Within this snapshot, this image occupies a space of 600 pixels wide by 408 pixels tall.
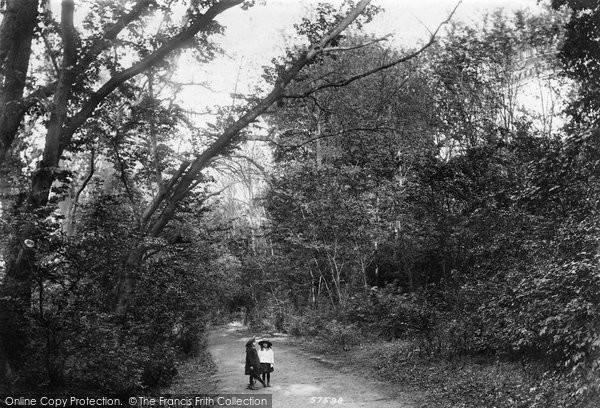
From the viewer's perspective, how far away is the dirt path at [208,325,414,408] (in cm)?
990

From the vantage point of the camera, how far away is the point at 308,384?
12.0 meters

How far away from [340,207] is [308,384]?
24.9ft

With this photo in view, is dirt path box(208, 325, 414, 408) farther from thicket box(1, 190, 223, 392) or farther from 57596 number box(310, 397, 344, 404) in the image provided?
thicket box(1, 190, 223, 392)

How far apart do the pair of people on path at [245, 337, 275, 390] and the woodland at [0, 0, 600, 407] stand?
2.27 m

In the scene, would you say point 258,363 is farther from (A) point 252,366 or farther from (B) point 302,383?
(B) point 302,383

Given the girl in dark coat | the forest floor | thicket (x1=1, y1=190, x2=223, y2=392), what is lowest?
the forest floor

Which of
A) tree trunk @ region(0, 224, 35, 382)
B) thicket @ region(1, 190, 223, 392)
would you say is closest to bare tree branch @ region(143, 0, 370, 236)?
thicket @ region(1, 190, 223, 392)

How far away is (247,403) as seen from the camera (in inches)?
424

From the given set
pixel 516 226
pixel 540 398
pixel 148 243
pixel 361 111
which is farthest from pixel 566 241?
pixel 361 111

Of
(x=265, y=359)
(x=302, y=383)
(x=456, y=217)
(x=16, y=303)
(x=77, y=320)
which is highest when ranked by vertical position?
(x=456, y=217)

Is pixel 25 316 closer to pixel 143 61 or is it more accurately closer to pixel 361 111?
pixel 143 61

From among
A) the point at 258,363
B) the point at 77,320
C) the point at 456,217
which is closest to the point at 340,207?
the point at 456,217

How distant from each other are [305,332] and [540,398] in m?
16.0

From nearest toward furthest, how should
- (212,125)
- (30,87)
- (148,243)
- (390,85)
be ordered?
(30,87) → (148,243) → (212,125) → (390,85)
